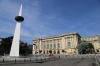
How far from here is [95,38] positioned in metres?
132

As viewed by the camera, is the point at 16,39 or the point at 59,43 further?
the point at 59,43

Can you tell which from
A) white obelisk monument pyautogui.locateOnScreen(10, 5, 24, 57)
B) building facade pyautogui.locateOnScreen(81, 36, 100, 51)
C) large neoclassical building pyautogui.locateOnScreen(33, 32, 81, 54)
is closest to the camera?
white obelisk monument pyautogui.locateOnScreen(10, 5, 24, 57)

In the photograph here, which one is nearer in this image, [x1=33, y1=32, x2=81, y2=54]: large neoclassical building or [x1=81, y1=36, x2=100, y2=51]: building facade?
[x1=33, y1=32, x2=81, y2=54]: large neoclassical building

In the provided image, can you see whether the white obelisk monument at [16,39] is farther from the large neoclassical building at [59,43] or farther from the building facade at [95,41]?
the building facade at [95,41]

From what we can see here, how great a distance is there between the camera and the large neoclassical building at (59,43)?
359 ft

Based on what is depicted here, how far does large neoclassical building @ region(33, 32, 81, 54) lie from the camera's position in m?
110

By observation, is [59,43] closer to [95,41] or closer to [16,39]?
[95,41]

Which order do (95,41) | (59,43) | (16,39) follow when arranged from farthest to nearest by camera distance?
(95,41)
(59,43)
(16,39)

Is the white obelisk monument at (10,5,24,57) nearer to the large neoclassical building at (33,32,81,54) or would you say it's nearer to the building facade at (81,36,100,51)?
the large neoclassical building at (33,32,81,54)

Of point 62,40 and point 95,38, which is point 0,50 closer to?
point 62,40

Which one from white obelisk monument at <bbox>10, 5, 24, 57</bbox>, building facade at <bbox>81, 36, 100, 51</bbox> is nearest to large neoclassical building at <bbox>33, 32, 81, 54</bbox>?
building facade at <bbox>81, 36, 100, 51</bbox>

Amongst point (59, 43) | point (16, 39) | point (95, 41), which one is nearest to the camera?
point (16, 39)

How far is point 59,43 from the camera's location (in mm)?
124188

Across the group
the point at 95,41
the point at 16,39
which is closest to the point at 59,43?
the point at 95,41
